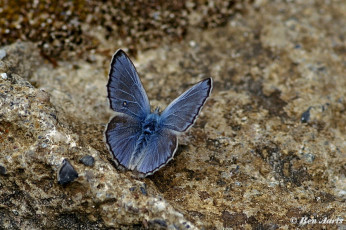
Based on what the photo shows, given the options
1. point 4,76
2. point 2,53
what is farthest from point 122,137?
point 2,53

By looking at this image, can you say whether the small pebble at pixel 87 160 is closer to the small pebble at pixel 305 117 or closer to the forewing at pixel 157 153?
the forewing at pixel 157 153

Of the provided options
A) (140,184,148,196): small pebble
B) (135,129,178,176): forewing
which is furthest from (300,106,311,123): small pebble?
(140,184,148,196): small pebble

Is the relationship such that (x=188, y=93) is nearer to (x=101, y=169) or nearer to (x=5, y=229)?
(x=101, y=169)

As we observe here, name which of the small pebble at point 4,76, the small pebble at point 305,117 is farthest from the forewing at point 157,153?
the small pebble at point 305,117

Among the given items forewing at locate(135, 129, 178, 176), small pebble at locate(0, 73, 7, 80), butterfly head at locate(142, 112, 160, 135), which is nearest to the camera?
forewing at locate(135, 129, 178, 176)

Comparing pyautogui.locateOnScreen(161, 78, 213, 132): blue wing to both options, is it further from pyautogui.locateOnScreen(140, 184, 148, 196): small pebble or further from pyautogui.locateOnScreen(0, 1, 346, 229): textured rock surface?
pyautogui.locateOnScreen(140, 184, 148, 196): small pebble

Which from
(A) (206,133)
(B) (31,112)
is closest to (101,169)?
(B) (31,112)

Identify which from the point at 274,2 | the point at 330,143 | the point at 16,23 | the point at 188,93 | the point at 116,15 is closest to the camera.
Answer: the point at 188,93
